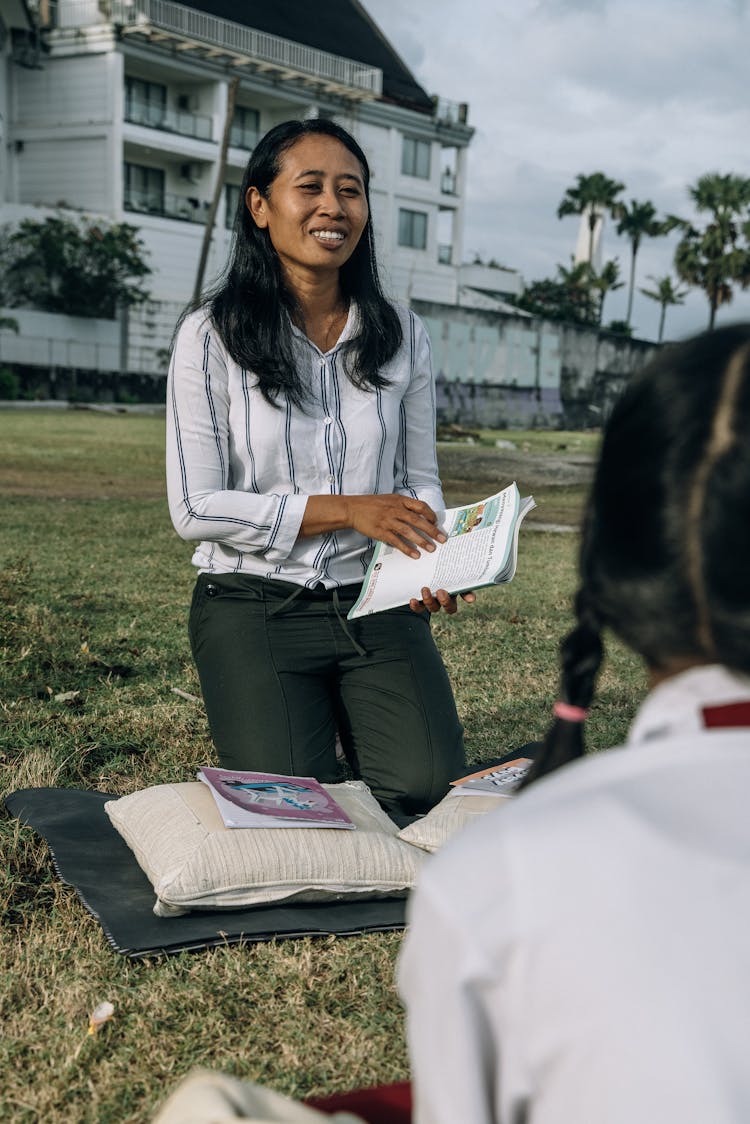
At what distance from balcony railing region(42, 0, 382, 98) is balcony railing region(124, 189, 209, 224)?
15.1 feet

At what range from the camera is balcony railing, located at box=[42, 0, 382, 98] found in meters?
39.0

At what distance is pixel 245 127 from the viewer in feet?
141

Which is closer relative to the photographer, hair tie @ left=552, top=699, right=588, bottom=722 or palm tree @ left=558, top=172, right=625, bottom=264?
hair tie @ left=552, top=699, right=588, bottom=722

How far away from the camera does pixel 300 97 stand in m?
43.1

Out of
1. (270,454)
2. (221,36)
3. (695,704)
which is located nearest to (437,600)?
(270,454)

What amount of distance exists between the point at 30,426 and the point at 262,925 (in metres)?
18.0

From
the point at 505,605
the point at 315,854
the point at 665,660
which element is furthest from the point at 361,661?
the point at 505,605

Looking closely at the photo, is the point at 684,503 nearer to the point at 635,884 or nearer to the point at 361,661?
the point at 635,884

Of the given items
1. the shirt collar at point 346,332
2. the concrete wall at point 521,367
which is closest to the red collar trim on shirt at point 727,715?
the shirt collar at point 346,332

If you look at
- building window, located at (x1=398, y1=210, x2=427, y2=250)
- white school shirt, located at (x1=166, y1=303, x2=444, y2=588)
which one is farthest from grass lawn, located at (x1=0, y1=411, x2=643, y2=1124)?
building window, located at (x1=398, y1=210, x2=427, y2=250)

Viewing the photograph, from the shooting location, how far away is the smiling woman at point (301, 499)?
11.4 feet

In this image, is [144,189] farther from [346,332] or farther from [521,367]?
[346,332]

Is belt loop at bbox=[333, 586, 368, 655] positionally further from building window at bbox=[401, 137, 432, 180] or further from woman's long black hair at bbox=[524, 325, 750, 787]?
building window at bbox=[401, 137, 432, 180]

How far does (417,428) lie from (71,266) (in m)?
33.4
